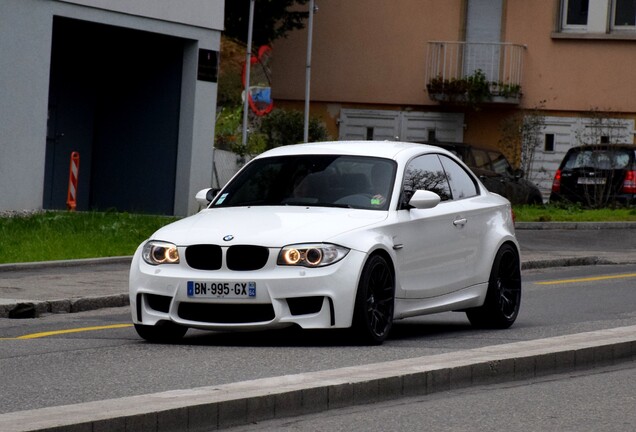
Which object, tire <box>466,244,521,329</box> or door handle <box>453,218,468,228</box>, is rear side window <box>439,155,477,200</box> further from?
tire <box>466,244,521,329</box>

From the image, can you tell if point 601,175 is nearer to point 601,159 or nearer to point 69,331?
point 601,159

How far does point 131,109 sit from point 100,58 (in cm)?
110

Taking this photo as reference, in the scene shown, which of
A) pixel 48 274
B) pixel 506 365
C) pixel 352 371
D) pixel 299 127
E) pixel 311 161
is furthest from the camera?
pixel 299 127

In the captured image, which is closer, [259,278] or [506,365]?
[506,365]

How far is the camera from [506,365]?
10.1 metres

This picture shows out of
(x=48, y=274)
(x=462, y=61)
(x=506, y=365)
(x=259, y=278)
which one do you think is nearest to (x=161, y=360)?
(x=259, y=278)

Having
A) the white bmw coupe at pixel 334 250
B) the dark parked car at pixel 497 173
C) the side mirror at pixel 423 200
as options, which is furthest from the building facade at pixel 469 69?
the side mirror at pixel 423 200

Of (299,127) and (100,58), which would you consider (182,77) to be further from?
(299,127)

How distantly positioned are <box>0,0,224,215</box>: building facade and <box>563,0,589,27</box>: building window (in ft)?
53.5

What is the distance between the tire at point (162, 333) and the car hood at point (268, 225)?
2.20 ft

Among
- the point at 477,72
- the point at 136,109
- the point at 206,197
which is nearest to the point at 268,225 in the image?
the point at 206,197

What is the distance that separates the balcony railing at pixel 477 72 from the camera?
42.7 meters

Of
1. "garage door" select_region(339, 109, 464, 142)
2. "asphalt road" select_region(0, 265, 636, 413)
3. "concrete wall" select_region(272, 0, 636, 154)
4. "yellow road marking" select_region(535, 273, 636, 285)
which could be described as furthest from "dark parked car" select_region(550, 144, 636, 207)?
"asphalt road" select_region(0, 265, 636, 413)

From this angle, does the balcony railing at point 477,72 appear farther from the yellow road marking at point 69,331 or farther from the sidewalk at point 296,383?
the yellow road marking at point 69,331
